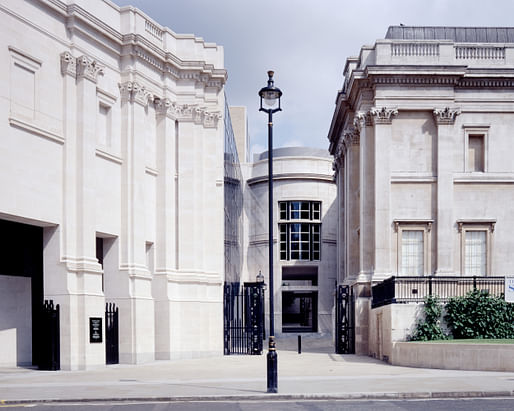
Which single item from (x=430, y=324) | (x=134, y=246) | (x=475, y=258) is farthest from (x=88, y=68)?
(x=475, y=258)

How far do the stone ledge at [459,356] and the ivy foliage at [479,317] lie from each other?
2496 millimetres

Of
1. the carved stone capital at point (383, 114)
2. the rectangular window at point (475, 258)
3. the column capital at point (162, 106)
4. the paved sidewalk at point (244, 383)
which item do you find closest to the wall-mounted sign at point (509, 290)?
the paved sidewalk at point (244, 383)

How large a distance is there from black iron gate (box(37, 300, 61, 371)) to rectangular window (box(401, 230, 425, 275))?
56.5ft

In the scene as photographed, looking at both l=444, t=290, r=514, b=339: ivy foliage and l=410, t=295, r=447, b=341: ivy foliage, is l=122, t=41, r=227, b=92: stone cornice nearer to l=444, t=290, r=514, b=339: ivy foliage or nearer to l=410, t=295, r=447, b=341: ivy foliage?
l=410, t=295, r=447, b=341: ivy foliage

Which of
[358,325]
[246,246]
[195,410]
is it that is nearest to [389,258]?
[358,325]

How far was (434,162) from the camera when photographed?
119 ft

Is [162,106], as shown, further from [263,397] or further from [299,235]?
[299,235]

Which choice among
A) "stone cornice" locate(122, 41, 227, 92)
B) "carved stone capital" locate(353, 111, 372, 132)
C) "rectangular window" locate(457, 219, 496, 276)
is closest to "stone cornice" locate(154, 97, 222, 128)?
"stone cornice" locate(122, 41, 227, 92)

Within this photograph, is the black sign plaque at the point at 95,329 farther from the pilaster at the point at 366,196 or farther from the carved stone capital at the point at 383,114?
the carved stone capital at the point at 383,114

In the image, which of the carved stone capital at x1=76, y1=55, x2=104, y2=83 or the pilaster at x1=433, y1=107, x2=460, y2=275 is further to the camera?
the pilaster at x1=433, y1=107, x2=460, y2=275

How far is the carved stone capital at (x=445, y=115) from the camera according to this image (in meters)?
35.8

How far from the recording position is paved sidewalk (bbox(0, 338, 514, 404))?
17.3m

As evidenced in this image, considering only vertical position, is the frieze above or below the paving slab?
above

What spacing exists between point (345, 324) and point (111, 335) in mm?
12796
